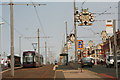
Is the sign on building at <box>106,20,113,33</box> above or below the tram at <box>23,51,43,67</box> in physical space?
above

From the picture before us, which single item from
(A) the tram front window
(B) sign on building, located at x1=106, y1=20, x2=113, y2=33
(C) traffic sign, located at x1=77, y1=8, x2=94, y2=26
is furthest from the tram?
(B) sign on building, located at x1=106, y1=20, x2=113, y2=33

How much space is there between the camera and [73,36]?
38219 mm

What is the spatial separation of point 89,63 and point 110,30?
34.9m

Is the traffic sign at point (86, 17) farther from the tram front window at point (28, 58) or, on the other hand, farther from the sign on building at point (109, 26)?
the tram front window at point (28, 58)

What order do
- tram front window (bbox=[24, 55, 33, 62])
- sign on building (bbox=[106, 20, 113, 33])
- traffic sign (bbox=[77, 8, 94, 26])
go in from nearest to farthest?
sign on building (bbox=[106, 20, 113, 33])
traffic sign (bbox=[77, 8, 94, 26])
tram front window (bbox=[24, 55, 33, 62])

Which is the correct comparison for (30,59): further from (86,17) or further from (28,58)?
(86,17)

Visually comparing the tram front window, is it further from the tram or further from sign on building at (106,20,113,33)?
sign on building at (106,20,113,33)

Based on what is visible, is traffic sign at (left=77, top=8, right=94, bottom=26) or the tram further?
the tram

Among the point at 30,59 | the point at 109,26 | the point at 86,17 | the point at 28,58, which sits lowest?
the point at 30,59

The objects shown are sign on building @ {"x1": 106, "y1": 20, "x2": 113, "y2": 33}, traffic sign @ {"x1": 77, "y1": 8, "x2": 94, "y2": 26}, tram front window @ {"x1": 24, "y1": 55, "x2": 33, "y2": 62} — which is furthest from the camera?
tram front window @ {"x1": 24, "y1": 55, "x2": 33, "y2": 62}

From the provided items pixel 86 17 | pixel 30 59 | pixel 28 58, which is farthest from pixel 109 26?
pixel 28 58

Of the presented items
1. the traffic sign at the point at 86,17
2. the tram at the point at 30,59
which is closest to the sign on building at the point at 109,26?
the traffic sign at the point at 86,17

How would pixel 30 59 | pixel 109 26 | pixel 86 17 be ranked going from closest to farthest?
1. pixel 109 26
2. pixel 86 17
3. pixel 30 59

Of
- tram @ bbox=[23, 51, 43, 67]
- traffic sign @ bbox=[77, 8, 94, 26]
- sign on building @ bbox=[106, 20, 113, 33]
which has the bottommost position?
tram @ bbox=[23, 51, 43, 67]
